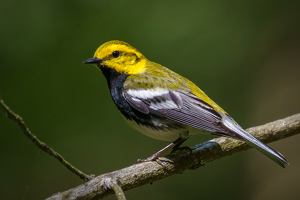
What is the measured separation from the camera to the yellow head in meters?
3.04

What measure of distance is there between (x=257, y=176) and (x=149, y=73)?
3.05m

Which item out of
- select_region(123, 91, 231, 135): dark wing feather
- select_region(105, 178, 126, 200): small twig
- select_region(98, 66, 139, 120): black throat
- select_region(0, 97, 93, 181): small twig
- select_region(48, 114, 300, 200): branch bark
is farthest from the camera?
select_region(98, 66, 139, 120): black throat

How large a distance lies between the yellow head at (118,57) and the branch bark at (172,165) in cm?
97

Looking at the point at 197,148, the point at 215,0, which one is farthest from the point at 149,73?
the point at 215,0

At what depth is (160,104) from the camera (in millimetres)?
2807

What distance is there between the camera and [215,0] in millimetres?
5391

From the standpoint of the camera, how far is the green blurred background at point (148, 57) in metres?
4.15

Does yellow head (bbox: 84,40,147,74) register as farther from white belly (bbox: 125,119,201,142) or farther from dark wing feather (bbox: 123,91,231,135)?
white belly (bbox: 125,119,201,142)

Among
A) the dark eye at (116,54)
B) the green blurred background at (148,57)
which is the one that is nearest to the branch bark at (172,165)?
the dark eye at (116,54)

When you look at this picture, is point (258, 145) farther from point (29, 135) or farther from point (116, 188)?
point (29, 135)

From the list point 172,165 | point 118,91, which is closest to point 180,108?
point 172,165

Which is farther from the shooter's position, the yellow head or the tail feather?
the yellow head

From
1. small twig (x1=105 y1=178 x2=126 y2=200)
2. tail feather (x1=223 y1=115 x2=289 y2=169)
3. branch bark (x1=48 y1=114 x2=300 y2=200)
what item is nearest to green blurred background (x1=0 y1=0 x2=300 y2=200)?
branch bark (x1=48 y1=114 x2=300 y2=200)

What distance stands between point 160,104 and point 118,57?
684 mm
